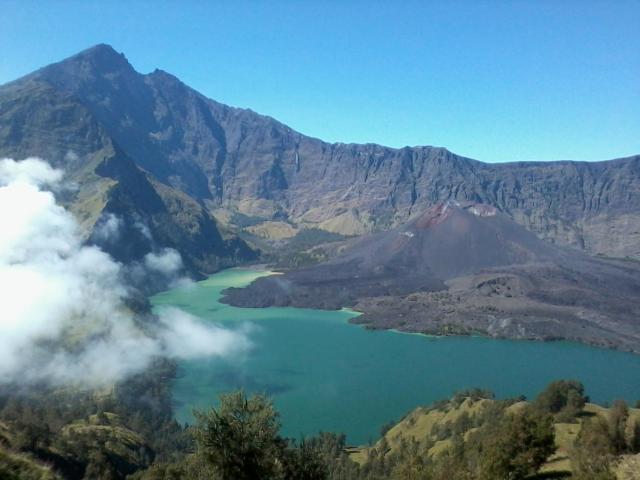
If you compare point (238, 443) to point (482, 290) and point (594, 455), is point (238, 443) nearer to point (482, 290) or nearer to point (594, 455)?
point (594, 455)

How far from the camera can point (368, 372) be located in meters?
93.3

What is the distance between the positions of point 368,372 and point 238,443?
75669 mm

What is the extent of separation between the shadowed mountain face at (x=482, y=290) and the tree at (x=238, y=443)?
113m

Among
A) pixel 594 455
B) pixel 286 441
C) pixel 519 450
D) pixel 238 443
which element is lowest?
pixel 519 450

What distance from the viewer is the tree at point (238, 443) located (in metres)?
20.0

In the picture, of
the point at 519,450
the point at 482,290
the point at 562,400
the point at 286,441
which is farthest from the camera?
the point at 482,290

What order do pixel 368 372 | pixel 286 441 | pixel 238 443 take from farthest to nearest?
pixel 368 372 → pixel 286 441 → pixel 238 443

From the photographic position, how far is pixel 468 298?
5994 inches

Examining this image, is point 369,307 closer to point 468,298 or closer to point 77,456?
point 468,298

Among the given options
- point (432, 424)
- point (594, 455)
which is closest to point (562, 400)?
point (432, 424)

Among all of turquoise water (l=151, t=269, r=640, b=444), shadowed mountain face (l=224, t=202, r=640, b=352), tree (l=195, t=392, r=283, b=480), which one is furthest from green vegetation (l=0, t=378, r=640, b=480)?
shadowed mountain face (l=224, t=202, r=640, b=352)

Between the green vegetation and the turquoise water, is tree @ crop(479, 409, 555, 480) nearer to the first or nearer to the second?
the green vegetation

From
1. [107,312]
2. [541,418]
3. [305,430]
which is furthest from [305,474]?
[107,312]

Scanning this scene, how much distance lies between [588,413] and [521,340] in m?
81.4
